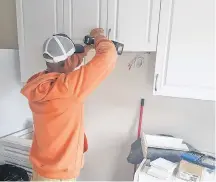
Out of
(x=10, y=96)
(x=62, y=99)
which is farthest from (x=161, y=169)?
(x=10, y=96)

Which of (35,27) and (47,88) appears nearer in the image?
(47,88)

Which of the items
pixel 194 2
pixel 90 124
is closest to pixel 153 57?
pixel 194 2

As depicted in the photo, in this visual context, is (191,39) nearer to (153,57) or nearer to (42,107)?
(153,57)

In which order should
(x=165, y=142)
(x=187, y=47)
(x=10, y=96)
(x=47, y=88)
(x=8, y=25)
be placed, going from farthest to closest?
(x=8, y=25)
(x=10, y=96)
(x=165, y=142)
(x=187, y=47)
(x=47, y=88)

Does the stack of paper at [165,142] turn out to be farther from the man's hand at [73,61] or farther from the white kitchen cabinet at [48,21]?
the white kitchen cabinet at [48,21]

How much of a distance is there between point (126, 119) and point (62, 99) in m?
0.89

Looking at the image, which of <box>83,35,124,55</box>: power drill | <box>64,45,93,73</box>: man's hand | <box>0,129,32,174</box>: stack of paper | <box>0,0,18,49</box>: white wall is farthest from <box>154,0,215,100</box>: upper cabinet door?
<box>0,0,18,49</box>: white wall

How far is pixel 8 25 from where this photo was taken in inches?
85.1

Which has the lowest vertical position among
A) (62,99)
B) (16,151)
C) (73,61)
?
(16,151)

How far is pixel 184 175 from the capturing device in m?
1.39

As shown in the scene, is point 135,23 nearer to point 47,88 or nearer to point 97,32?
point 97,32

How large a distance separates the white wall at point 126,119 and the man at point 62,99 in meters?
0.57

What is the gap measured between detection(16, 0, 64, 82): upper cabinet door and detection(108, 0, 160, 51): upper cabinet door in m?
0.42

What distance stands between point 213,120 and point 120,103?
0.77 m
